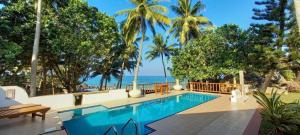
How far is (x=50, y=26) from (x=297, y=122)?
12488mm

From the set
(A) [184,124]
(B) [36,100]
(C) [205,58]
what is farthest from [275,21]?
(B) [36,100]

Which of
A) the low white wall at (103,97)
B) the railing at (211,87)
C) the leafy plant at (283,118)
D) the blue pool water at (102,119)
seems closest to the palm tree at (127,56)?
the low white wall at (103,97)

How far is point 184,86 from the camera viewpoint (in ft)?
58.4

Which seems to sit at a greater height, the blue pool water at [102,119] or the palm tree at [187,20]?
the palm tree at [187,20]

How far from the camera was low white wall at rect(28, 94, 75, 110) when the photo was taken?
26.8 feet

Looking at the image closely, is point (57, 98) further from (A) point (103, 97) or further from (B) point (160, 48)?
(B) point (160, 48)

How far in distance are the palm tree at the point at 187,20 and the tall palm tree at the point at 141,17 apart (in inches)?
169

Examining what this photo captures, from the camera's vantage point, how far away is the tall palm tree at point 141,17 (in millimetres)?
13867

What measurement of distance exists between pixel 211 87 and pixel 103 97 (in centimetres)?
904

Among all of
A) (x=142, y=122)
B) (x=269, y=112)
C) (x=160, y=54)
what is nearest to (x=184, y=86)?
(x=160, y=54)

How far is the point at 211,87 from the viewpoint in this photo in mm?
15797

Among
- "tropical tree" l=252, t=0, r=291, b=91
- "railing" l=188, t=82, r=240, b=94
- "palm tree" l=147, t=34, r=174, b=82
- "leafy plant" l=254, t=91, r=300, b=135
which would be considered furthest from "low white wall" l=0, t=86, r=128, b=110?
"palm tree" l=147, t=34, r=174, b=82

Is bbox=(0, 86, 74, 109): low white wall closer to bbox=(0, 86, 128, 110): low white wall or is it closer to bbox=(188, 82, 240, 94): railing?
bbox=(0, 86, 128, 110): low white wall

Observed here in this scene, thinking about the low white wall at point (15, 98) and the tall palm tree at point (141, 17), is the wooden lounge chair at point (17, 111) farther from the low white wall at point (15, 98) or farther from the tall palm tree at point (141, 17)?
the tall palm tree at point (141, 17)
